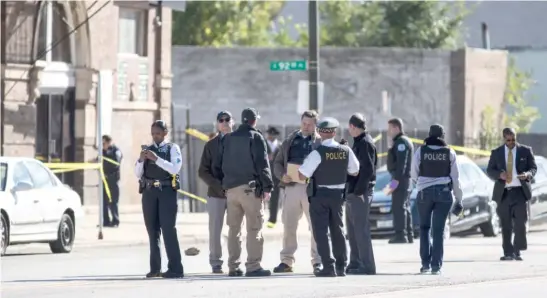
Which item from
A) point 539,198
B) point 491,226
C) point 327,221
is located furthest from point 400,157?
point 327,221

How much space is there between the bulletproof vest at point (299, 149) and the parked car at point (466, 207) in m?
8.02

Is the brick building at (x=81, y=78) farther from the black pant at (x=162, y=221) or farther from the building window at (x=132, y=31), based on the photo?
the black pant at (x=162, y=221)

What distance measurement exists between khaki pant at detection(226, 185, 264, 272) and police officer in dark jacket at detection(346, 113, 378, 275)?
1041 mm

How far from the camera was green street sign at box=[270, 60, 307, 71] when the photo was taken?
28.8 meters

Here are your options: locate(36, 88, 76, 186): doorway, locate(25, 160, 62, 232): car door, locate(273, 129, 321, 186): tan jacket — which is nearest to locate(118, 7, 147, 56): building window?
locate(36, 88, 76, 186): doorway

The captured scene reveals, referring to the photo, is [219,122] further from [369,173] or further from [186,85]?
[186,85]

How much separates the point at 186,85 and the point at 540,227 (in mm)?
15818

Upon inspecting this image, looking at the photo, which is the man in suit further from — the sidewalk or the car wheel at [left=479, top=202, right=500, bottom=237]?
the car wheel at [left=479, top=202, right=500, bottom=237]

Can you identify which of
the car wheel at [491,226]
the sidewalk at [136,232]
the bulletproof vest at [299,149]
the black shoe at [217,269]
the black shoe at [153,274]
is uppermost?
the bulletproof vest at [299,149]

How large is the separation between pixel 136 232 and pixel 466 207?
5546mm

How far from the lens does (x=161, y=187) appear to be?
647 inches

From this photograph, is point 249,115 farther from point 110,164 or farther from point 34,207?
point 110,164

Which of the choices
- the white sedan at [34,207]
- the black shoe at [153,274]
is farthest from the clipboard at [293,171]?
the white sedan at [34,207]

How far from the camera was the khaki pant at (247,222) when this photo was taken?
55.1ft
